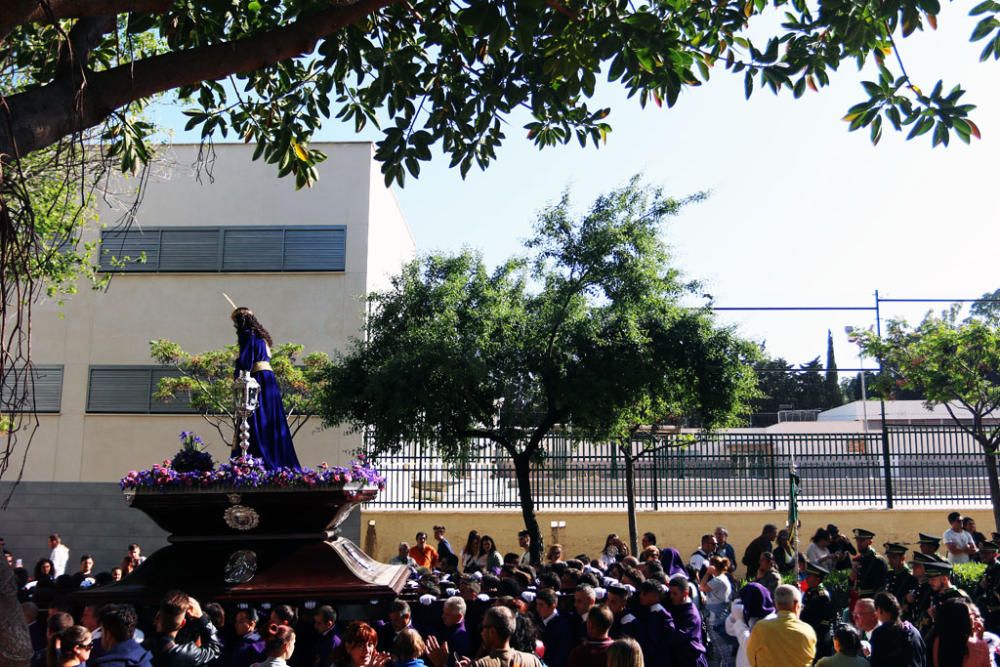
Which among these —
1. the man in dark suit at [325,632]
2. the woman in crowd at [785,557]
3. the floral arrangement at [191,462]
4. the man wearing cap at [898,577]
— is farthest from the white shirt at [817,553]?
the floral arrangement at [191,462]

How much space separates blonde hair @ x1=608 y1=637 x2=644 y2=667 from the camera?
5.52m

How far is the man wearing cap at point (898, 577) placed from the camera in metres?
10.3

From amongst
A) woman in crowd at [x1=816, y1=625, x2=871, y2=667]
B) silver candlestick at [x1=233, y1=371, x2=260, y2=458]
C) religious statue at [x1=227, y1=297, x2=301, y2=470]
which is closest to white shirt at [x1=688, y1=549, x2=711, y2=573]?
woman in crowd at [x1=816, y1=625, x2=871, y2=667]

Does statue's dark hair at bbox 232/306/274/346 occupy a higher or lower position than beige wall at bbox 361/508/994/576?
higher

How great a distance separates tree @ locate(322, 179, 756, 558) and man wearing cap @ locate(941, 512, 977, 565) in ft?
12.7

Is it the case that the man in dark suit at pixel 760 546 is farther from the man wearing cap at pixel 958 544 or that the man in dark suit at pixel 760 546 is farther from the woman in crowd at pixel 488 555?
the woman in crowd at pixel 488 555

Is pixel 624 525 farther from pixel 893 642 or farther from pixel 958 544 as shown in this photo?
pixel 893 642

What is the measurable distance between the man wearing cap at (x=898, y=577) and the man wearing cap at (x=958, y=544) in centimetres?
313

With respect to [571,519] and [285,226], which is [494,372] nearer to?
[571,519]

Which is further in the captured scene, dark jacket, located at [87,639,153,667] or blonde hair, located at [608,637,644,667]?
dark jacket, located at [87,639,153,667]

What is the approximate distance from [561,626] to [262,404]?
3862 millimetres

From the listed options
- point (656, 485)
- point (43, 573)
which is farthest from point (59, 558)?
point (656, 485)

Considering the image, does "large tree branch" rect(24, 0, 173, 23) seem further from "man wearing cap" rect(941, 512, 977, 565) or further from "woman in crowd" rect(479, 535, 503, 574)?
"man wearing cap" rect(941, 512, 977, 565)

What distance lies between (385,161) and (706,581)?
661cm
